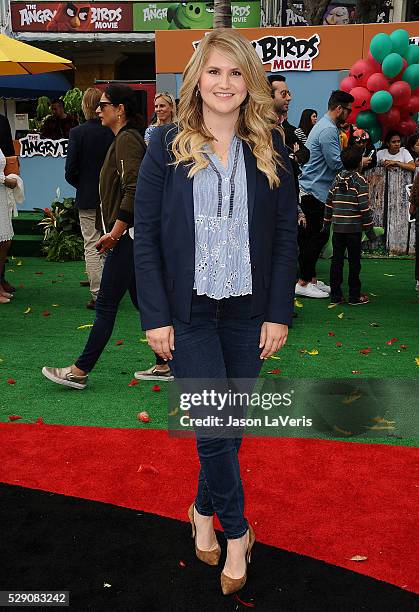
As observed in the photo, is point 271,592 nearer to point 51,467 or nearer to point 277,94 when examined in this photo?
point 51,467

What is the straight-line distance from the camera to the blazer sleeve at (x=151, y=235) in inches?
106

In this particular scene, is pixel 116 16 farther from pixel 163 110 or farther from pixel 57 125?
pixel 163 110

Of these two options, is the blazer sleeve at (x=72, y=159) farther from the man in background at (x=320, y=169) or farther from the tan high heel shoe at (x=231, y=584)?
the tan high heel shoe at (x=231, y=584)

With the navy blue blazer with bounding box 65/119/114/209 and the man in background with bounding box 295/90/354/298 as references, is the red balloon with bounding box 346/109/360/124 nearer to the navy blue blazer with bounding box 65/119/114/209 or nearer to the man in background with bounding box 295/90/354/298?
the man in background with bounding box 295/90/354/298

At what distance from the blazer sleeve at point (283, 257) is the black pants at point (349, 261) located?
5439mm

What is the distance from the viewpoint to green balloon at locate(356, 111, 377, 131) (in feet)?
36.1

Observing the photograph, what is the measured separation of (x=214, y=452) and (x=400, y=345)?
4232mm

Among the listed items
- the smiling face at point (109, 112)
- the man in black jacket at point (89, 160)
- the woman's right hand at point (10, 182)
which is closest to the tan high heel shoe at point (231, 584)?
the smiling face at point (109, 112)

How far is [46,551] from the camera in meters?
3.21

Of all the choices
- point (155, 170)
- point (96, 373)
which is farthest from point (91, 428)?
point (155, 170)

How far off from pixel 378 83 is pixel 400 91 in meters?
0.34

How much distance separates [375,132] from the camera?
11.3 meters

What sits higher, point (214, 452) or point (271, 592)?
point (214, 452)

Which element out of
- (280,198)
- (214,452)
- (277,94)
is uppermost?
(277,94)
